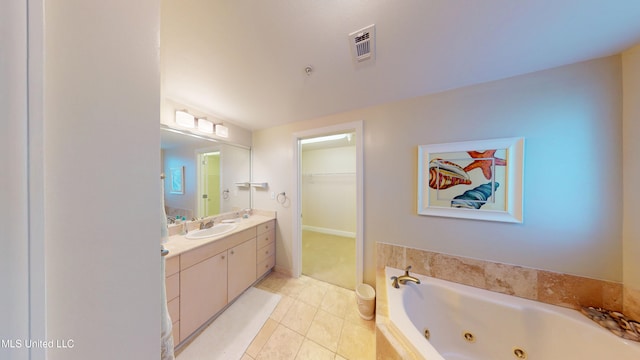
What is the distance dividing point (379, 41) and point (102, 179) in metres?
1.36

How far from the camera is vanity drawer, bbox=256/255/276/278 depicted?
7.04 feet

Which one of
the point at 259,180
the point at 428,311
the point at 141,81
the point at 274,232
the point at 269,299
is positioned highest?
the point at 141,81

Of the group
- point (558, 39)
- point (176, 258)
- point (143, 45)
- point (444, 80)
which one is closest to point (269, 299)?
point (176, 258)

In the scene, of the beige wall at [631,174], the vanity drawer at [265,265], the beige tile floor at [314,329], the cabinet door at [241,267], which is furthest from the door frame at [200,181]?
the beige wall at [631,174]

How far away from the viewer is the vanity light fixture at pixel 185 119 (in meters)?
1.72

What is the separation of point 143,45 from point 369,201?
1795 mm

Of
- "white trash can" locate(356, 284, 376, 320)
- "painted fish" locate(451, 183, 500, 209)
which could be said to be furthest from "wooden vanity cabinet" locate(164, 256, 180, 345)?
"painted fish" locate(451, 183, 500, 209)

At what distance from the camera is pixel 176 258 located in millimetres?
1312

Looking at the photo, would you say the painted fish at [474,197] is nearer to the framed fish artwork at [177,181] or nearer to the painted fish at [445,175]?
the painted fish at [445,175]

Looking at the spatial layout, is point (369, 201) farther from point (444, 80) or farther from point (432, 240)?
point (444, 80)

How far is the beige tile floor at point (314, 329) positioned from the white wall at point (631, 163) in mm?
1726

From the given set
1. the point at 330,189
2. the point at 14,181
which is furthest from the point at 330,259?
the point at 14,181

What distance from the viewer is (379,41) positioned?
3.41ft

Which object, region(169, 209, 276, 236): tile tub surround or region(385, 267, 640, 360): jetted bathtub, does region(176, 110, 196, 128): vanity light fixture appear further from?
region(385, 267, 640, 360): jetted bathtub
